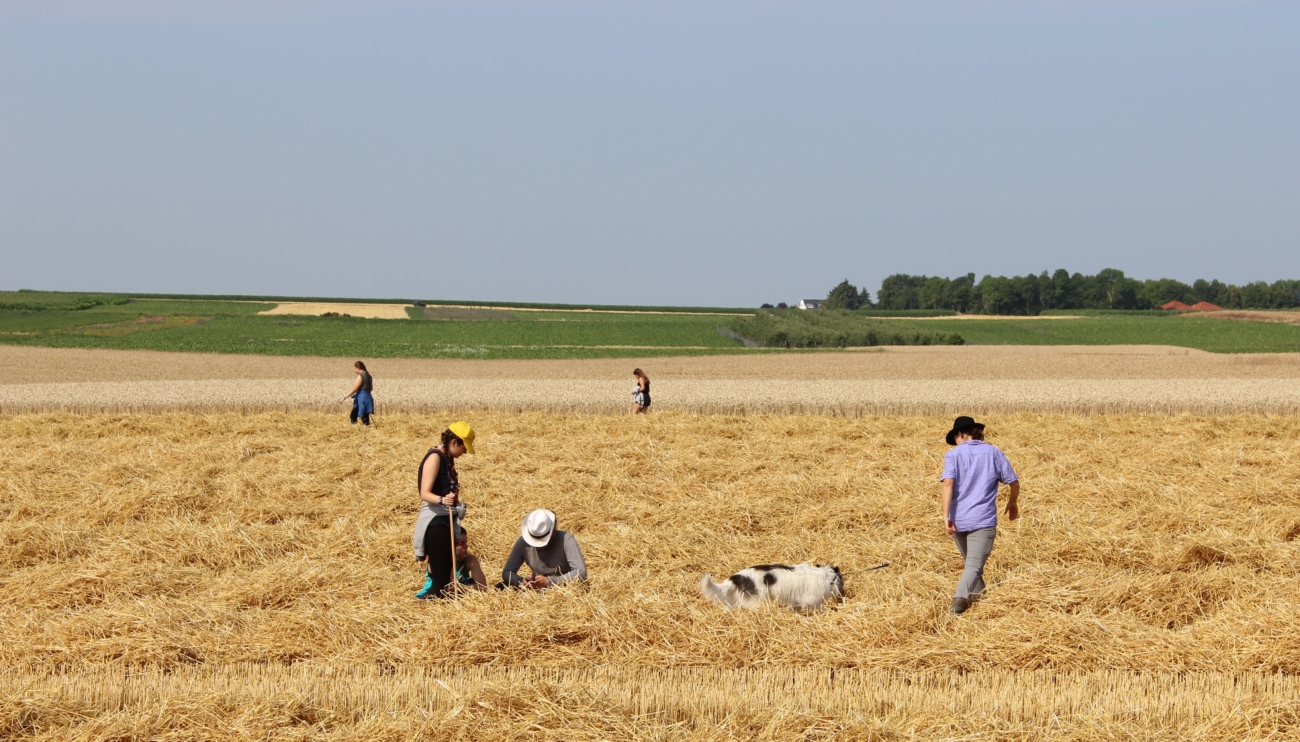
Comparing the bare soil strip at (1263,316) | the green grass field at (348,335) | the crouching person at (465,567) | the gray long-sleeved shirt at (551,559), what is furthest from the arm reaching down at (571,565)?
the bare soil strip at (1263,316)

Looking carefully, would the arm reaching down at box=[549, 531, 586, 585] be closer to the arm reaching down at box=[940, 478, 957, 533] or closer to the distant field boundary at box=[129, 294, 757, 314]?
the arm reaching down at box=[940, 478, 957, 533]

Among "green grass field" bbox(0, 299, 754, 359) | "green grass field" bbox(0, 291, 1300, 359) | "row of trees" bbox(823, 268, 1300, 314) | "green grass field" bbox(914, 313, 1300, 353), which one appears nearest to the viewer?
"green grass field" bbox(0, 299, 754, 359)

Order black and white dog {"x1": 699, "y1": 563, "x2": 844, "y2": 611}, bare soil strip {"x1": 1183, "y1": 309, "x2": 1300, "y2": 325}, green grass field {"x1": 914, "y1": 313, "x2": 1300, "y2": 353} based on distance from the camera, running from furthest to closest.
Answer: bare soil strip {"x1": 1183, "y1": 309, "x2": 1300, "y2": 325}
green grass field {"x1": 914, "y1": 313, "x2": 1300, "y2": 353}
black and white dog {"x1": 699, "y1": 563, "x2": 844, "y2": 611}

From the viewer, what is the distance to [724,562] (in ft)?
29.8

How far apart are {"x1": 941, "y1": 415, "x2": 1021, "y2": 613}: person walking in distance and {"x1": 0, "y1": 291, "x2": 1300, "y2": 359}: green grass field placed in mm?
42724

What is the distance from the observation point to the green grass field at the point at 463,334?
54.2 m

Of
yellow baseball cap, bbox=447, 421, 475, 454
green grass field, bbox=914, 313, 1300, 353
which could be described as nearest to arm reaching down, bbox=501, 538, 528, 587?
yellow baseball cap, bbox=447, 421, 475, 454

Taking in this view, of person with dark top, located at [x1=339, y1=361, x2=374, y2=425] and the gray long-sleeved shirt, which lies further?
person with dark top, located at [x1=339, y1=361, x2=374, y2=425]

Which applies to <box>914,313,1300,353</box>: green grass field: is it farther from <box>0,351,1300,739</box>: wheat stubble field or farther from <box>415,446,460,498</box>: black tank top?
<box>415,446,460,498</box>: black tank top

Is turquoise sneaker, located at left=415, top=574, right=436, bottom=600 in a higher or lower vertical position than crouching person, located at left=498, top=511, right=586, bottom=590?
lower

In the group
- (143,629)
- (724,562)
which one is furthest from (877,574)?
(143,629)

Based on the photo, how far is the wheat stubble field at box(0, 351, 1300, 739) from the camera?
5363 millimetres

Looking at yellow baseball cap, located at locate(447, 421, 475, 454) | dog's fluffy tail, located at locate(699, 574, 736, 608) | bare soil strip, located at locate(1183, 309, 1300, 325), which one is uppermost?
bare soil strip, located at locate(1183, 309, 1300, 325)

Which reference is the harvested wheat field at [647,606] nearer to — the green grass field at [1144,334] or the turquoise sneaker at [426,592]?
the turquoise sneaker at [426,592]
